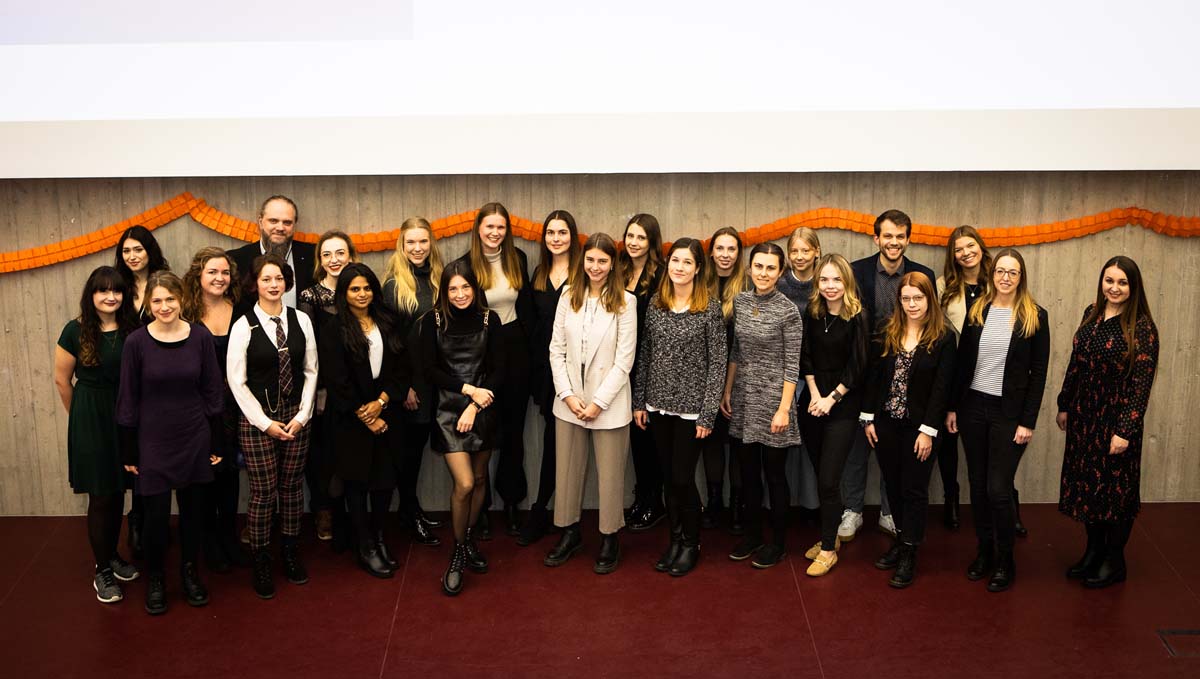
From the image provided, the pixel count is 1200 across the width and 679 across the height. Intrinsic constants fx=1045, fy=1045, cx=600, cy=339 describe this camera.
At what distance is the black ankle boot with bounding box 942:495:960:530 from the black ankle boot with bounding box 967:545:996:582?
0.49 m

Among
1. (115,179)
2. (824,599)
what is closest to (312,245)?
(115,179)

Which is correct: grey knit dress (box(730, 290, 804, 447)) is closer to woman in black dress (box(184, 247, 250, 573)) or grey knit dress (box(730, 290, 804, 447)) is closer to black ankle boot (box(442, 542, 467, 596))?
black ankle boot (box(442, 542, 467, 596))

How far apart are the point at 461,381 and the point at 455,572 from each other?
798 millimetres

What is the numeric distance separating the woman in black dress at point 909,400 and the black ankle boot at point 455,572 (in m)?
1.78

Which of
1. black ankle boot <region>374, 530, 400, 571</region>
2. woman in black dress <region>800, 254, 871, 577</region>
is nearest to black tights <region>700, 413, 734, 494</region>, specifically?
woman in black dress <region>800, 254, 871, 577</region>

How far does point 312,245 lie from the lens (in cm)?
477

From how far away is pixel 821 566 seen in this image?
4473 millimetres

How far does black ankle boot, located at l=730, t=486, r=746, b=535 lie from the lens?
4902 millimetres

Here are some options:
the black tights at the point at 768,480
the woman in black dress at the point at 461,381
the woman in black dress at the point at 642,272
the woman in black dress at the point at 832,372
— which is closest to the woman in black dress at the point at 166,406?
the woman in black dress at the point at 461,381

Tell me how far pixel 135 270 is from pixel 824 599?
320cm

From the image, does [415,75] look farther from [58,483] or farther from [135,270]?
[58,483]

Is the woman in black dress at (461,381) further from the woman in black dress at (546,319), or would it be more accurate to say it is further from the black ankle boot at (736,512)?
the black ankle boot at (736,512)

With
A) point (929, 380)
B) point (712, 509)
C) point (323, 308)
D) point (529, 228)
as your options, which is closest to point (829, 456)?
point (929, 380)

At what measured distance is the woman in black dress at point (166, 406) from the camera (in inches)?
153
